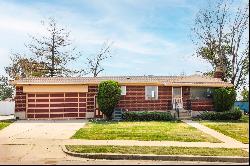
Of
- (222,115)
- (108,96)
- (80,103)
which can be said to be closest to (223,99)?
(222,115)

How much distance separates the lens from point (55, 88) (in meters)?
33.6

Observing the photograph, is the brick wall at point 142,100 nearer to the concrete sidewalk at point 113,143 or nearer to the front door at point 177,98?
the front door at point 177,98

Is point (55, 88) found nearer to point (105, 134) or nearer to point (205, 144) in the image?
point (105, 134)

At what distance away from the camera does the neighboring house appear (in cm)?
3341

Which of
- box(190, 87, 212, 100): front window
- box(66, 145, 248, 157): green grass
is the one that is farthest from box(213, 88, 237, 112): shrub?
box(66, 145, 248, 157): green grass

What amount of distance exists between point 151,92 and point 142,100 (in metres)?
1.06

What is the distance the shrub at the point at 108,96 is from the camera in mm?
31812

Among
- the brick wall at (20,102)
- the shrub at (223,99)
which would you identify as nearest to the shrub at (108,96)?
the brick wall at (20,102)

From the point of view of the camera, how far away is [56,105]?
1324 inches

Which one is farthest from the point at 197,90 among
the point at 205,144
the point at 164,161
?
the point at 164,161

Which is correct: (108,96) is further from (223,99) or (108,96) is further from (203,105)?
(223,99)

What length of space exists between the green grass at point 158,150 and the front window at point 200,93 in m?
19.4

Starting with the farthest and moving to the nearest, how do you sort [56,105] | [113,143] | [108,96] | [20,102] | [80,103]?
[80,103], [56,105], [20,102], [108,96], [113,143]

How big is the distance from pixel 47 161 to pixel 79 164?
3.81 feet
